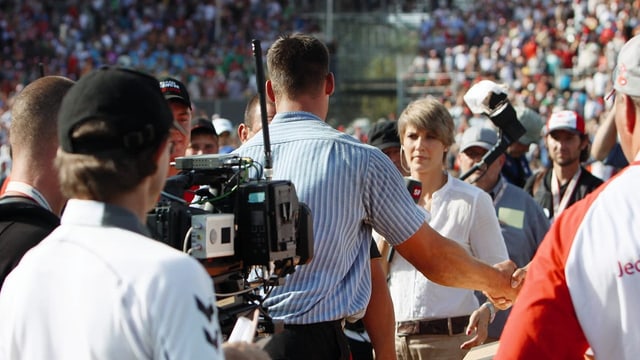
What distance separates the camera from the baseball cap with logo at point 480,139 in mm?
6230

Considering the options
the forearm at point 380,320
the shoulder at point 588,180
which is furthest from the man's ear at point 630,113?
the shoulder at point 588,180

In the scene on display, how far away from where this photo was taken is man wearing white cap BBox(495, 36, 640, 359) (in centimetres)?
224

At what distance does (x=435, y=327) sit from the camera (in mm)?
4785

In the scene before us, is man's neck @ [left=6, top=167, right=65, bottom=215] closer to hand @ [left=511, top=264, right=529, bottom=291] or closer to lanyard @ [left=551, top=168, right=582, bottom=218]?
hand @ [left=511, top=264, right=529, bottom=291]

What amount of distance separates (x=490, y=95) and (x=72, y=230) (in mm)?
4000

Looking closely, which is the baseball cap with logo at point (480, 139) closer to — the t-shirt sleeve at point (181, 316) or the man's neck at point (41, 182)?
the man's neck at point (41, 182)

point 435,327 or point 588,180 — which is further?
point 588,180

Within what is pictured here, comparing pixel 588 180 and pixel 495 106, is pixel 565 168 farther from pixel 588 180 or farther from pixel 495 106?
pixel 495 106

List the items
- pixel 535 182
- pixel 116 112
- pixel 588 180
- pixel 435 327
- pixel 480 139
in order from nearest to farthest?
pixel 116 112, pixel 435 327, pixel 480 139, pixel 588 180, pixel 535 182

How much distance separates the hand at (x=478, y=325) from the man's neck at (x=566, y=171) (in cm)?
246

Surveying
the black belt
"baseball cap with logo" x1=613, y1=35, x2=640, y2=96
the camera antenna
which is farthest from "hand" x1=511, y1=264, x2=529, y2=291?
"baseball cap with logo" x1=613, y1=35, x2=640, y2=96

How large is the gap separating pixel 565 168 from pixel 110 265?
17.3 feet

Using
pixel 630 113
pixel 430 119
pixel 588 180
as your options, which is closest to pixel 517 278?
pixel 430 119

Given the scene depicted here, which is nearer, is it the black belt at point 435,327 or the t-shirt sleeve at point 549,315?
the t-shirt sleeve at point 549,315
